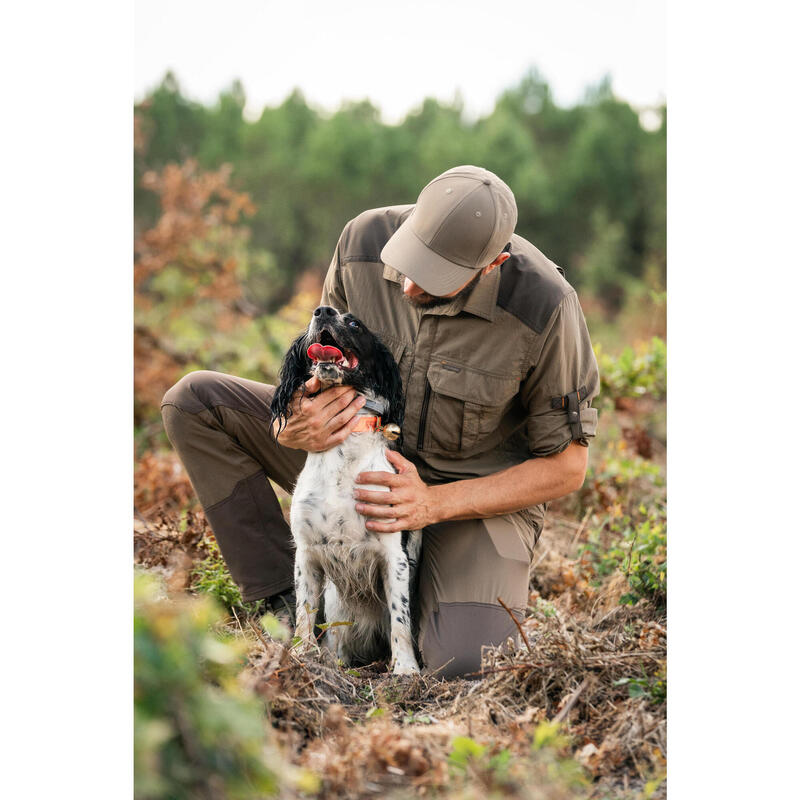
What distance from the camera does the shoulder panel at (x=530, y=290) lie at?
3.01 m

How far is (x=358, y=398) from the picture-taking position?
121 inches

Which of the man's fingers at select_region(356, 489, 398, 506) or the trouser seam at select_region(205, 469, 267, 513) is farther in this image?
the trouser seam at select_region(205, 469, 267, 513)

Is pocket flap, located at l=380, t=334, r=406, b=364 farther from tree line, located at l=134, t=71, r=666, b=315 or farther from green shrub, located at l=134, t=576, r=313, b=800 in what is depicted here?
tree line, located at l=134, t=71, r=666, b=315

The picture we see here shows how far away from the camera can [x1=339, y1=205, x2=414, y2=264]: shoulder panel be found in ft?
10.9

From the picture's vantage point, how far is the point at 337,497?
3045mm

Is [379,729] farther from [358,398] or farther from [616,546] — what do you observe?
[616,546]

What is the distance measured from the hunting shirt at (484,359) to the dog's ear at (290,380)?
1.16ft

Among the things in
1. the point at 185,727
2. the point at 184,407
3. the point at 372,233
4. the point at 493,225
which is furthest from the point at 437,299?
the point at 185,727

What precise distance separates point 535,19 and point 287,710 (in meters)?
2.53

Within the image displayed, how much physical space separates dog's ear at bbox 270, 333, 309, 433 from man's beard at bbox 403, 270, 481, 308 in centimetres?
44

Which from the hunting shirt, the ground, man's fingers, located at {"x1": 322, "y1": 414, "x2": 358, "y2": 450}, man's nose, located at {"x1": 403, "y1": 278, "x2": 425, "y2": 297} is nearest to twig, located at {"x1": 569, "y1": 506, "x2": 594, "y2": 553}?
the ground

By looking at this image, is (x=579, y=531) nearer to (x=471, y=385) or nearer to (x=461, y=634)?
(x=461, y=634)

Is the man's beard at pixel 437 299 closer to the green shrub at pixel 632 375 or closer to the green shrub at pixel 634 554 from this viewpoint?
the green shrub at pixel 634 554
